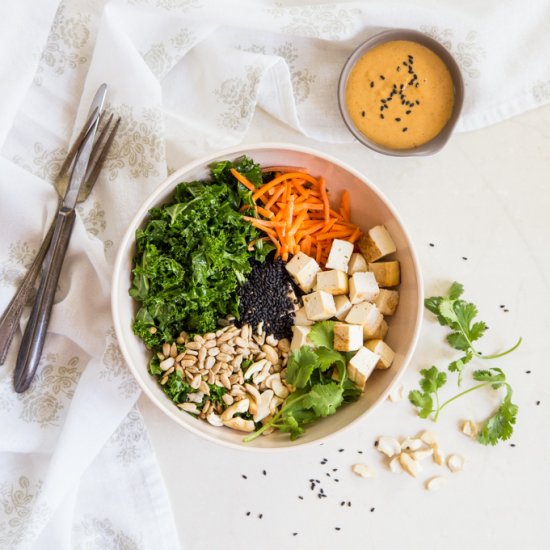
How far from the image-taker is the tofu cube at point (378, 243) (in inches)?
97.2

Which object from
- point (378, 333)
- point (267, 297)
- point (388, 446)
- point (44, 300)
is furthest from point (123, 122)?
point (388, 446)

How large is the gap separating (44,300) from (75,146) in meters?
0.59

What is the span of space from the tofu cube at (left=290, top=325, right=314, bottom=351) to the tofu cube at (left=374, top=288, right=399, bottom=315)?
287 millimetres

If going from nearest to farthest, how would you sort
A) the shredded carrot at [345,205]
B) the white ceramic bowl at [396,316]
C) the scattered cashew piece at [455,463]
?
the white ceramic bowl at [396,316]
the shredded carrot at [345,205]
the scattered cashew piece at [455,463]

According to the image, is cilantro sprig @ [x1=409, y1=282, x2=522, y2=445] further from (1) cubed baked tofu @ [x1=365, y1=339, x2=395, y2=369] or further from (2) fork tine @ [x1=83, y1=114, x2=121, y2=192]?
(2) fork tine @ [x1=83, y1=114, x2=121, y2=192]

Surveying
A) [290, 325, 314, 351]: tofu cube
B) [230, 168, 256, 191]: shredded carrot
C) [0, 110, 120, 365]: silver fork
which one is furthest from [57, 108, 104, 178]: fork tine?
[290, 325, 314, 351]: tofu cube

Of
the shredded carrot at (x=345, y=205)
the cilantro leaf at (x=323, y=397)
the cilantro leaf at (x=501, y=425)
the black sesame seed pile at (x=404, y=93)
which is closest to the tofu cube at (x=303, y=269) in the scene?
the shredded carrot at (x=345, y=205)

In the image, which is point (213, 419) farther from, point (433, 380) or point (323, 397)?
point (433, 380)

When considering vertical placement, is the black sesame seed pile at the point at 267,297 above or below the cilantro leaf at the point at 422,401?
above

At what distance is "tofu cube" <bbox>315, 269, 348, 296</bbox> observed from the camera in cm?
A: 241

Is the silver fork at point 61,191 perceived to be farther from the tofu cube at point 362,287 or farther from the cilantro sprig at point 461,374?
the cilantro sprig at point 461,374

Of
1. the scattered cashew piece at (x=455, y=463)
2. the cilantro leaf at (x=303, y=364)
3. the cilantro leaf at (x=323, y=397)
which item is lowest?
the scattered cashew piece at (x=455, y=463)

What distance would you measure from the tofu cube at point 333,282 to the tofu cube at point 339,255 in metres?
0.03

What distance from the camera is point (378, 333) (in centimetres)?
253
